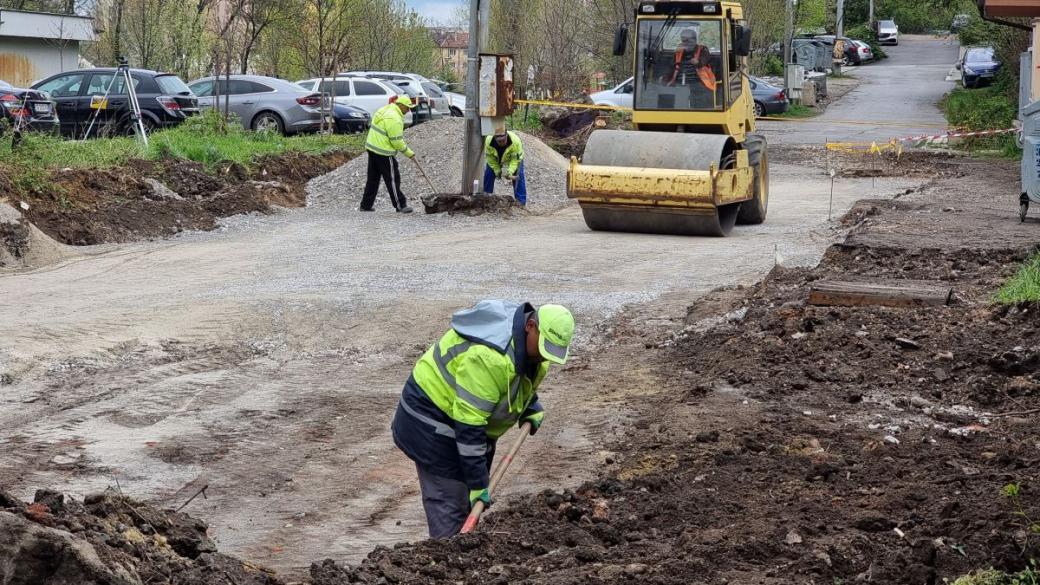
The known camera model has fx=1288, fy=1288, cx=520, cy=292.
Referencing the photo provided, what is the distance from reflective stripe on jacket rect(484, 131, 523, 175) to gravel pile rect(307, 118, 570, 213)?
0.94m

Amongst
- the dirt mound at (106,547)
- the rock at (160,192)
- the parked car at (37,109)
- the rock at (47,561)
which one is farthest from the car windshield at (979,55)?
the rock at (47,561)

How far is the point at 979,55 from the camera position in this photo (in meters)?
46.4

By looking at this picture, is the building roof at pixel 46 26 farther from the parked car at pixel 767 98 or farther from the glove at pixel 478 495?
the glove at pixel 478 495

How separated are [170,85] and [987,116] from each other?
20118mm

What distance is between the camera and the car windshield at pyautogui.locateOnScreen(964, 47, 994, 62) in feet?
150

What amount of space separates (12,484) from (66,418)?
4.55 ft

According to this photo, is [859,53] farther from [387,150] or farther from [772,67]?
[387,150]

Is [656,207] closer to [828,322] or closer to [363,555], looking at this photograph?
[828,322]

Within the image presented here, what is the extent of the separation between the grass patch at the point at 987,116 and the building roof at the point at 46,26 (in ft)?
77.3

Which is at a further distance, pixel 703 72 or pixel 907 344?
pixel 703 72

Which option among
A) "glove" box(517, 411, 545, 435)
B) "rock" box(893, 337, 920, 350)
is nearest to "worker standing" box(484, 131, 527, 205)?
"rock" box(893, 337, 920, 350)

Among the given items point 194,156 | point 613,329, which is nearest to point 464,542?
point 613,329

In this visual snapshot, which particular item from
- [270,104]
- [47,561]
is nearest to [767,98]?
[270,104]

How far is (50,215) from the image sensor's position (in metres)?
15.4
